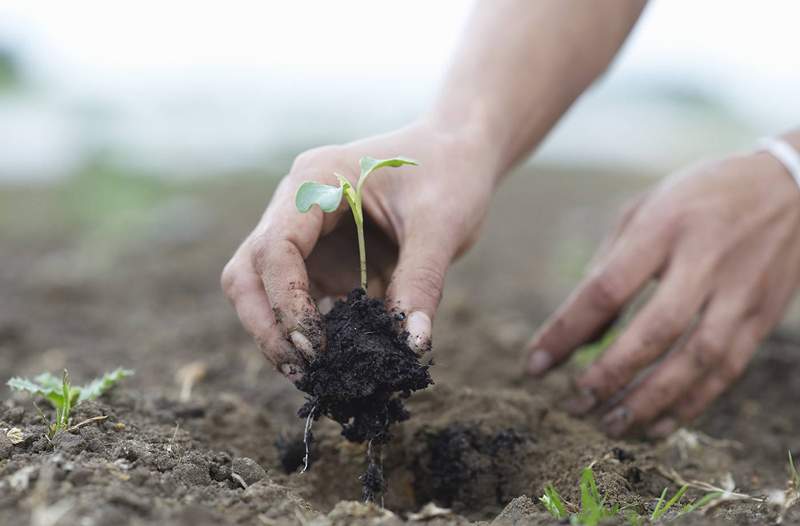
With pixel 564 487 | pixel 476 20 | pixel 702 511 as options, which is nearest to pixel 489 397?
pixel 564 487

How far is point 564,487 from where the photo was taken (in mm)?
1750

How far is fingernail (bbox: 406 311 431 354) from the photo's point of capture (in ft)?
5.17

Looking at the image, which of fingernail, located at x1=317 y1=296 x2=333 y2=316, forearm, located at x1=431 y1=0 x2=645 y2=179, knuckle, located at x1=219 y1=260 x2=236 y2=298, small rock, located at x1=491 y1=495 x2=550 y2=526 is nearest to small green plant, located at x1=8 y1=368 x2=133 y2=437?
knuckle, located at x1=219 y1=260 x2=236 y2=298

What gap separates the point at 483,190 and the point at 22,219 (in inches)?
231

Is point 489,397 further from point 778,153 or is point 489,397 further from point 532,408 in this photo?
point 778,153

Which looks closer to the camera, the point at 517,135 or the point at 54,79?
the point at 517,135

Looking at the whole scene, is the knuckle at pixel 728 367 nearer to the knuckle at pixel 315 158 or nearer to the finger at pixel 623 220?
the finger at pixel 623 220

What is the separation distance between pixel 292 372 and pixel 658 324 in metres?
1.23

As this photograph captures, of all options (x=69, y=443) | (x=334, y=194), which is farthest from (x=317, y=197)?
(x=69, y=443)

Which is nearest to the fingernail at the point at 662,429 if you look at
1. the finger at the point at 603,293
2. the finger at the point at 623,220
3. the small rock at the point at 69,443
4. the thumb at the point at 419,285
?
the finger at the point at 603,293

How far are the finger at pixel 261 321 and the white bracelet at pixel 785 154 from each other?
1.77m

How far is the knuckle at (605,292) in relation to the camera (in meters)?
2.43

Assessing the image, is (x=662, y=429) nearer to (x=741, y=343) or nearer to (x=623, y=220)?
(x=741, y=343)

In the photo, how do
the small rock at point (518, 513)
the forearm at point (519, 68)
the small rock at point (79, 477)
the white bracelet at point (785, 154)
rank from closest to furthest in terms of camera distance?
the small rock at point (79, 477) → the small rock at point (518, 513) → the forearm at point (519, 68) → the white bracelet at point (785, 154)
